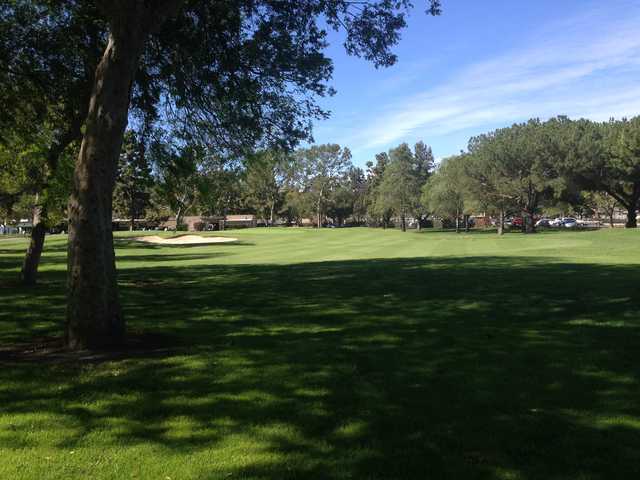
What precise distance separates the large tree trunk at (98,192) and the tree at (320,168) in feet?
273

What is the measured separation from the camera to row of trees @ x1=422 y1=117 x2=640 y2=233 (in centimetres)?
5981

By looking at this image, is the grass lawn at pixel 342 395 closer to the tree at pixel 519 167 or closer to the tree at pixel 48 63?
the tree at pixel 48 63

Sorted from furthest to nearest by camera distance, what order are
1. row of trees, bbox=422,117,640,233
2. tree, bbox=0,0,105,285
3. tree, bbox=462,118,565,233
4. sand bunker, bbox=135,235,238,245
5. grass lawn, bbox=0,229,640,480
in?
tree, bbox=462,118,565,233 < row of trees, bbox=422,117,640,233 < sand bunker, bbox=135,235,238,245 < tree, bbox=0,0,105,285 < grass lawn, bbox=0,229,640,480

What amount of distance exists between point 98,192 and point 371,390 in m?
4.62

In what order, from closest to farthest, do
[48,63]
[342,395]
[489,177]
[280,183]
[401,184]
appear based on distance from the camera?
[342,395]
[48,63]
[489,177]
[401,184]
[280,183]

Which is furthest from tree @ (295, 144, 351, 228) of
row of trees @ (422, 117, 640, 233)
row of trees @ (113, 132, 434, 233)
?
row of trees @ (422, 117, 640, 233)

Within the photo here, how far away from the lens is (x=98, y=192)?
7406 mm

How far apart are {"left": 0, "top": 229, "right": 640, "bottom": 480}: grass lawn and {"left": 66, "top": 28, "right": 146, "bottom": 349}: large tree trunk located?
30.9 inches

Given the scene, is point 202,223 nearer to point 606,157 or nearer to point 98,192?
point 606,157

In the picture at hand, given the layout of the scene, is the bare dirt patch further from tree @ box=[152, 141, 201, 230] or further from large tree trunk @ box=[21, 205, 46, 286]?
large tree trunk @ box=[21, 205, 46, 286]

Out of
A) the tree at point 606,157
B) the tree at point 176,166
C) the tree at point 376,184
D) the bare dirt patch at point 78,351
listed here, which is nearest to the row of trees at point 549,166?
the tree at point 606,157

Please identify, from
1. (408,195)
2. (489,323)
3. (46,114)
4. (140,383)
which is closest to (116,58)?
(140,383)

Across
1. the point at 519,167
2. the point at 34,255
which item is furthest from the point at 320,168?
the point at 34,255

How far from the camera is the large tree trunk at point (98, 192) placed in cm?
731
